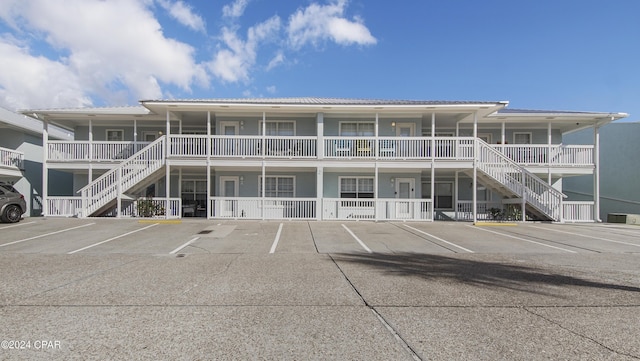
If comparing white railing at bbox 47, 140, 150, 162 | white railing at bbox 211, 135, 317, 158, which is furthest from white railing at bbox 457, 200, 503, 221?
white railing at bbox 47, 140, 150, 162

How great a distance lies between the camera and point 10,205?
49.3ft

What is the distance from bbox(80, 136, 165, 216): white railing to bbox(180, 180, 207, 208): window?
3.57 meters

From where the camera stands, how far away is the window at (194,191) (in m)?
20.6

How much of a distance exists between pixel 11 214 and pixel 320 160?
514 inches

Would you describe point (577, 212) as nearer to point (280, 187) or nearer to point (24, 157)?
point (280, 187)

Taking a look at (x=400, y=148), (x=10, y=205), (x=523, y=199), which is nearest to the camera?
(x=10, y=205)

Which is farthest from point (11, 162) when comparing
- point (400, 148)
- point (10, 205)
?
point (400, 148)

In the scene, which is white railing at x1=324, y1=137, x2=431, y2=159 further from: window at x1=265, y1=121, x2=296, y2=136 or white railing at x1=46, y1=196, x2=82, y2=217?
white railing at x1=46, y1=196, x2=82, y2=217

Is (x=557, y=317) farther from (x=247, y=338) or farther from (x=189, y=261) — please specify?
(x=189, y=261)

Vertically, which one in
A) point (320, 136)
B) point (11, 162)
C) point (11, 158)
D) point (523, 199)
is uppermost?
point (320, 136)

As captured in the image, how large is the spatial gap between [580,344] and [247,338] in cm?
349

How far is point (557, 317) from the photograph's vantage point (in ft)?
15.4

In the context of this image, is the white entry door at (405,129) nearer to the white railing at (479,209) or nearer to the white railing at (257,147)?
the white railing at (479,209)

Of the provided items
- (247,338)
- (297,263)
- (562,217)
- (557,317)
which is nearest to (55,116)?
(297,263)
